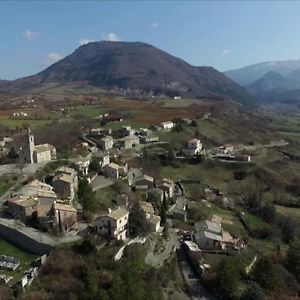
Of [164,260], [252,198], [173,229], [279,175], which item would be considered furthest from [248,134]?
[164,260]

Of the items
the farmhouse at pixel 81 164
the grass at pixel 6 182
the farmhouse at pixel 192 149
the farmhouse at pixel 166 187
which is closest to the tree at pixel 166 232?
the farmhouse at pixel 166 187

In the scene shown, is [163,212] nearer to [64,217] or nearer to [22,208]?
[64,217]

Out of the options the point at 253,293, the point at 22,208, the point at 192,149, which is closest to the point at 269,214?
the point at 192,149

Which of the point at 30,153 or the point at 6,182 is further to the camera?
the point at 30,153

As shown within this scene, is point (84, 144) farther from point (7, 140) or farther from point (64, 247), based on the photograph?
point (64, 247)

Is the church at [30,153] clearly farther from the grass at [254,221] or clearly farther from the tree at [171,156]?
the grass at [254,221]
